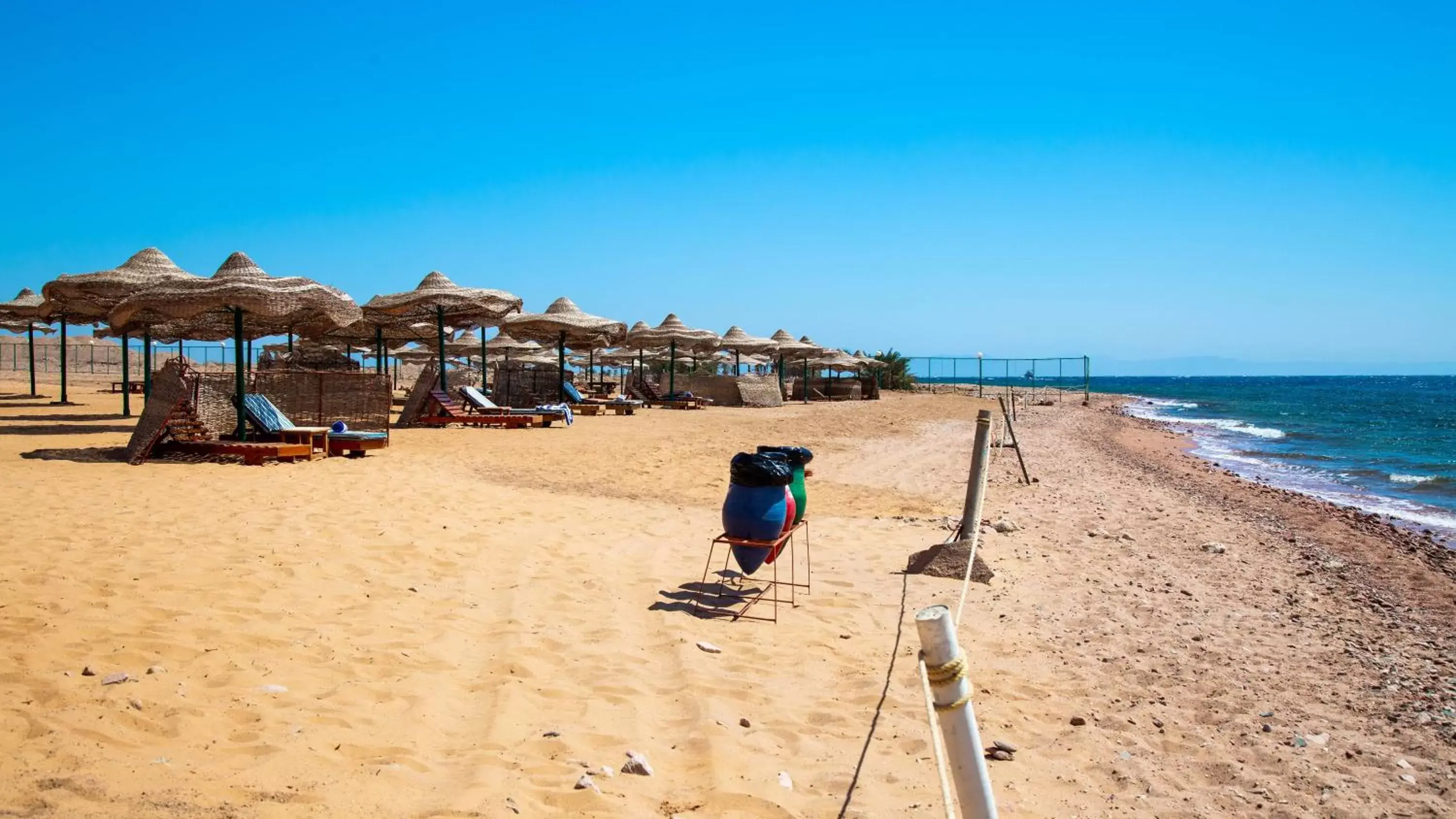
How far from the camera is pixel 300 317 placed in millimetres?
13828

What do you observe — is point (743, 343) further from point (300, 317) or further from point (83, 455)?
point (83, 455)

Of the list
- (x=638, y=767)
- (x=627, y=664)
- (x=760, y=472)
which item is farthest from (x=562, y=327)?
(x=638, y=767)

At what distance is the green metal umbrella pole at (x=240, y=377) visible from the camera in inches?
384

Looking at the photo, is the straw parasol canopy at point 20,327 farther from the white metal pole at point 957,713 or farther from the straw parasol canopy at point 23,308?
the white metal pole at point 957,713

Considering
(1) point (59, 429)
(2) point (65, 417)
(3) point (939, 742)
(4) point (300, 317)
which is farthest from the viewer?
(2) point (65, 417)

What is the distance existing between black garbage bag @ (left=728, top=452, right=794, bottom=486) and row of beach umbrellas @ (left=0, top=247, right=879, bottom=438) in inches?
303

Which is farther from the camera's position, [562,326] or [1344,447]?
[1344,447]

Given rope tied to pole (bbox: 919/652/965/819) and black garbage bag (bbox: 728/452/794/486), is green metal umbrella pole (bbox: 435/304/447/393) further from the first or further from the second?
rope tied to pole (bbox: 919/652/965/819)

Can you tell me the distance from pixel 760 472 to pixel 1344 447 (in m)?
23.0

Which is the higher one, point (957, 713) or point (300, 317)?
point (300, 317)

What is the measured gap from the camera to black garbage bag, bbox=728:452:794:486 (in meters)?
4.59

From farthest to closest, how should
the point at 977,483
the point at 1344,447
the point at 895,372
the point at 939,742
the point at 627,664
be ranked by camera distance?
the point at 895,372
the point at 1344,447
the point at 977,483
the point at 627,664
the point at 939,742

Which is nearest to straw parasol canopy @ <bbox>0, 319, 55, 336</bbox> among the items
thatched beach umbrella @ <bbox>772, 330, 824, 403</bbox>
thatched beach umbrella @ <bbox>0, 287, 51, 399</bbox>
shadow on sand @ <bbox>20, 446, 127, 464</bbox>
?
thatched beach umbrella @ <bbox>0, 287, 51, 399</bbox>

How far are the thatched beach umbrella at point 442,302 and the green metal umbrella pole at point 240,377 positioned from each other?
4042 millimetres
